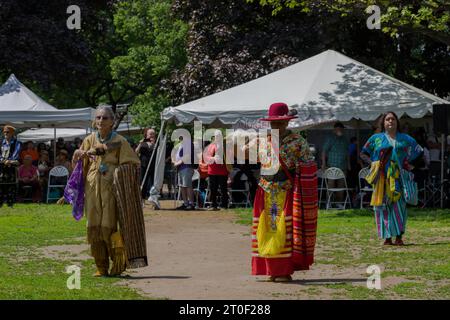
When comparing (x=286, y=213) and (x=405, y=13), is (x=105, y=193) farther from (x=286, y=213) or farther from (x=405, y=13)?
(x=405, y=13)

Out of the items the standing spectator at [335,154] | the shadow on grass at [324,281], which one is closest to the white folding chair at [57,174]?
the standing spectator at [335,154]

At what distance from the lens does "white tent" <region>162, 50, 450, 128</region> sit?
22562 millimetres

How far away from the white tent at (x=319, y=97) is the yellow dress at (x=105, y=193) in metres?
11.2

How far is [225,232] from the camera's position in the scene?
705 inches

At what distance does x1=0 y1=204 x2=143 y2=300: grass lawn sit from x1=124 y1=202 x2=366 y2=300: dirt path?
0.49 m

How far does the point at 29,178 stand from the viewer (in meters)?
26.4

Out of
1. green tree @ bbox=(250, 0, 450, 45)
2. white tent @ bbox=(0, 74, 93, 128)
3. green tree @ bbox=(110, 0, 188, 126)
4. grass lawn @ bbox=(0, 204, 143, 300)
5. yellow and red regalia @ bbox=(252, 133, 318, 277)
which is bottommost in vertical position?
grass lawn @ bbox=(0, 204, 143, 300)

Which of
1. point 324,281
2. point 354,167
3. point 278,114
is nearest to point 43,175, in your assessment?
point 354,167

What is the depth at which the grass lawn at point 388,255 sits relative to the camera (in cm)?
1047

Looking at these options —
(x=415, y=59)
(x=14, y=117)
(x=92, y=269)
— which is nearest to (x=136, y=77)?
(x=415, y=59)

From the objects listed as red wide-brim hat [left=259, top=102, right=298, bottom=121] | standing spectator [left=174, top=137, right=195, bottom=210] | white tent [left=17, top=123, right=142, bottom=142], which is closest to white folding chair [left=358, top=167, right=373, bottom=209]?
standing spectator [left=174, top=137, right=195, bottom=210]

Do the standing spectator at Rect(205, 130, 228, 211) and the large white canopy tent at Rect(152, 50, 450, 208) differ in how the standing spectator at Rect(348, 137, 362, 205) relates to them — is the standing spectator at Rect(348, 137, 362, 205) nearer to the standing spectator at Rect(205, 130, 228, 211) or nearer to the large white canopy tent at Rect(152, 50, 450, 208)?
the large white canopy tent at Rect(152, 50, 450, 208)

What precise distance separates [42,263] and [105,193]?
6.36 ft
